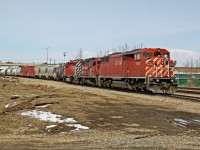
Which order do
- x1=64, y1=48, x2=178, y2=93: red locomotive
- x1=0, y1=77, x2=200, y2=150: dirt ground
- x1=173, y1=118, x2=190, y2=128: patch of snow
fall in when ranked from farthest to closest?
x1=64, y1=48, x2=178, y2=93: red locomotive, x1=173, y1=118, x2=190, y2=128: patch of snow, x1=0, y1=77, x2=200, y2=150: dirt ground

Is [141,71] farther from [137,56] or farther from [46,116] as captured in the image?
[46,116]

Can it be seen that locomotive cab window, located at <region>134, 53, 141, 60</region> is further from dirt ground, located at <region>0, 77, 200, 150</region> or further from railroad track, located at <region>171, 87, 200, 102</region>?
dirt ground, located at <region>0, 77, 200, 150</region>

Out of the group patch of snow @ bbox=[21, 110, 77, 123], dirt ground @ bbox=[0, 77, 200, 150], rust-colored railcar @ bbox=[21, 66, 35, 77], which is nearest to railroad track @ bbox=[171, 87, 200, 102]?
dirt ground @ bbox=[0, 77, 200, 150]

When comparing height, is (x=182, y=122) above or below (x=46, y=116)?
below

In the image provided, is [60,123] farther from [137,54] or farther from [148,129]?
[137,54]

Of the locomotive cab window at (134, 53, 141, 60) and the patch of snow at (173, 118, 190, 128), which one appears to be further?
the locomotive cab window at (134, 53, 141, 60)

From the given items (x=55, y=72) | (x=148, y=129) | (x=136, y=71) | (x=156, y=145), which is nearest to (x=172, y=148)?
(x=156, y=145)

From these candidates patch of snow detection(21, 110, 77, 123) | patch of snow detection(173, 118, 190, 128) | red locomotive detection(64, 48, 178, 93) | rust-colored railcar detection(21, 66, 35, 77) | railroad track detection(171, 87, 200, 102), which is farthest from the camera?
rust-colored railcar detection(21, 66, 35, 77)

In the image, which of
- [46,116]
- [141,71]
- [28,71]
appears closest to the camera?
[46,116]

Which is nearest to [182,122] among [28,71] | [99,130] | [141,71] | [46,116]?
[99,130]

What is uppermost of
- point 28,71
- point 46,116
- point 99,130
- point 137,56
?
point 137,56

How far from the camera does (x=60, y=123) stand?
10.9 meters

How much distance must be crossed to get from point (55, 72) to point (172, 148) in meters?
57.8

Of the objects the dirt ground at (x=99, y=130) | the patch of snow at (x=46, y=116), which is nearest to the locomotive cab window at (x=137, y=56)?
the dirt ground at (x=99, y=130)
